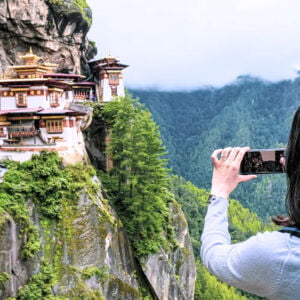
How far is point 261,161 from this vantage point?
2.44m

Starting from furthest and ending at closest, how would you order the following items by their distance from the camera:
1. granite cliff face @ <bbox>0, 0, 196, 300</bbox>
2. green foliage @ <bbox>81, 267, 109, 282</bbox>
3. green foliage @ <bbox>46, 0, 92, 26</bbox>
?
green foliage @ <bbox>46, 0, 92, 26</bbox>, green foliage @ <bbox>81, 267, 109, 282</bbox>, granite cliff face @ <bbox>0, 0, 196, 300</bbox>

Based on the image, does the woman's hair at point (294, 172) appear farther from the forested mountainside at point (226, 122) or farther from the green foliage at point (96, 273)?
the forested mountainside at point (226, 122)

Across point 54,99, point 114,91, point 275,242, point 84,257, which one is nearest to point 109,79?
point 114,91

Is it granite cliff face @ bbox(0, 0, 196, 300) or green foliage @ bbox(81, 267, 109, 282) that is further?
green foliage @ bbox(81, 267, 109, 282)

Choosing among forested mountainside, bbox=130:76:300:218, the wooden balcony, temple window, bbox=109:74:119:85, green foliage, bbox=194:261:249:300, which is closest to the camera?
the wooden balcony

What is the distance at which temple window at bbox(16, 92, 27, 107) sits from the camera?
22219mm

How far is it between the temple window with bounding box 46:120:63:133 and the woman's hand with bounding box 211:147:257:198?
19.8m

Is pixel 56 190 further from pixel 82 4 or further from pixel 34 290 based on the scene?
pixel 82 4

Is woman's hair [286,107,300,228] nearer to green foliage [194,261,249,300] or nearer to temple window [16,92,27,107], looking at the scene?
temple window [16,92,27,107]

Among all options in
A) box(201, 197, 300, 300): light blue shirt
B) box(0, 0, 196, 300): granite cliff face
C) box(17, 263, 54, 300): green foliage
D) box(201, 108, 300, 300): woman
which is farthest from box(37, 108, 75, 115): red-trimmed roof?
box(201, 197, 300, 300): light blue shirt

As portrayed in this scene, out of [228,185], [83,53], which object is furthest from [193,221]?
[228,185]

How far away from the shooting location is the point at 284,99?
133 meters

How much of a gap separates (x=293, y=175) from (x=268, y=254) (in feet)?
1.18

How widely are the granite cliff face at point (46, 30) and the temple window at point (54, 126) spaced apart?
227 inches
